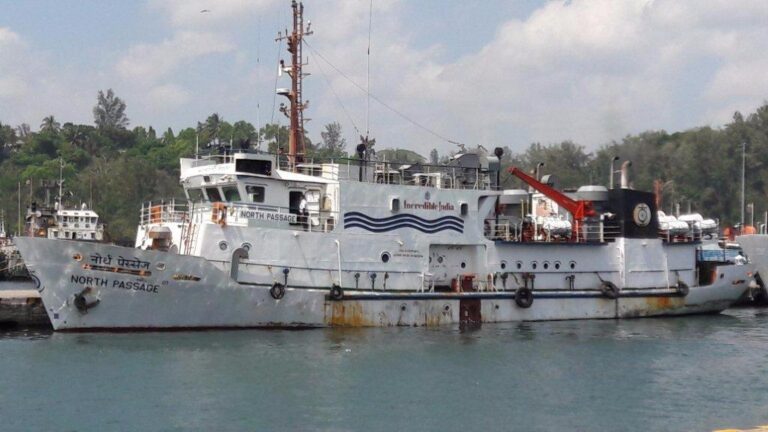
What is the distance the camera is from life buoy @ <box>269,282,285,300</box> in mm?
26797

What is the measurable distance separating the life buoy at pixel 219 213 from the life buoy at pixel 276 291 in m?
2.24

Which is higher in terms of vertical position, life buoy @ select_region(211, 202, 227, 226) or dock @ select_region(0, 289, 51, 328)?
life buoy @ select_region(211, 202, 227, 226)

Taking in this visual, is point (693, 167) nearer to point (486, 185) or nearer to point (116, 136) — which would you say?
point (486, 185)

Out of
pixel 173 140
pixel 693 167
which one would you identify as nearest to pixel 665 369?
pixel 693 167

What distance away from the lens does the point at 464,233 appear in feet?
99.7

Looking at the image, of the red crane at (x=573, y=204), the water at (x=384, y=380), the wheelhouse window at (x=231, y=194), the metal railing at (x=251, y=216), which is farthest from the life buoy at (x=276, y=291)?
the red crane at (x=573, y=204)

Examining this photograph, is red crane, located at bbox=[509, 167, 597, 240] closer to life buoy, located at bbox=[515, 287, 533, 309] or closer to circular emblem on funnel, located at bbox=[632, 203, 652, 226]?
circular emblem on funnel, located at bbox=[632, 203, 652, 226]

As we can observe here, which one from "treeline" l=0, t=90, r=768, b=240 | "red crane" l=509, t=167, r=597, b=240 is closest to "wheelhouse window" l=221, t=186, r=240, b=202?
"red crane" l=509, t=167, r=597, b=240

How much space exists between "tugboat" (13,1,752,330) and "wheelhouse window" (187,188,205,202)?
7 cm

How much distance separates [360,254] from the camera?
93.5 ft

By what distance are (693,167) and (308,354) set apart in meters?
55.0

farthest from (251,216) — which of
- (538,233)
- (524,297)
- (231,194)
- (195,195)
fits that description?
(538,233)

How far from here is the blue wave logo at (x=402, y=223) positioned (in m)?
28.6

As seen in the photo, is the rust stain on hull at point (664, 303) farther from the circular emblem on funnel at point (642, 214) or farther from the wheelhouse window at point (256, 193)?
the wheelhouse window at point (256, 193)
